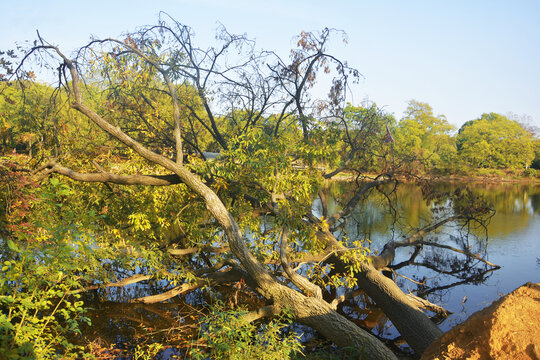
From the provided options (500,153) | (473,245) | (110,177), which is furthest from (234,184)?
(500,153)

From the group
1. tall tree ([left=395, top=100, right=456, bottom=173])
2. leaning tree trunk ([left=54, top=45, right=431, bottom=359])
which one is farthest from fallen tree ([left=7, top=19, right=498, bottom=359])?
tall tree ([left=395, top=100, right=456, bottom=173])

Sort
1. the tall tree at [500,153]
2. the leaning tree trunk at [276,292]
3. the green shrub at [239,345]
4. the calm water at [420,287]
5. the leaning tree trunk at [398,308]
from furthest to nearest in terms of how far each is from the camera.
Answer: the tall tree at [500,153], the calm water at [420,287], the leaning tree trunk at [398,308], the leaning tree trunk at [276,292], the green shrub at [239,345]

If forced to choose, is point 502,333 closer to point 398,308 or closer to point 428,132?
point 398,308

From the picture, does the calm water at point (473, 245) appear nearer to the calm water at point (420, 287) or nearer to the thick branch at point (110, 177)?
the calm water at point (420, 287)

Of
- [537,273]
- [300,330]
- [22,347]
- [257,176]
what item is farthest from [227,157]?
[537,273]

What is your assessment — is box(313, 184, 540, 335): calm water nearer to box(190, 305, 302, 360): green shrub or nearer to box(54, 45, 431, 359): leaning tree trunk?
box(54, 45, 431, 359): leaning tree trunk

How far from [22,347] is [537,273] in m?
11.8

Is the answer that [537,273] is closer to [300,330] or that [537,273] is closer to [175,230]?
[300,330]

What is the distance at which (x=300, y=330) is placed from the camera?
6824mm

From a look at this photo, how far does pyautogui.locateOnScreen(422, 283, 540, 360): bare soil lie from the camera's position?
307cm

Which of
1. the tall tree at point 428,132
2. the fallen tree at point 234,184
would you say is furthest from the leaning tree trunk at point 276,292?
the tall tree at point 428,132

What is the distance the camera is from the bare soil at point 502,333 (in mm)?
3068

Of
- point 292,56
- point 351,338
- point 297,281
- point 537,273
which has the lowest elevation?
point 537,273

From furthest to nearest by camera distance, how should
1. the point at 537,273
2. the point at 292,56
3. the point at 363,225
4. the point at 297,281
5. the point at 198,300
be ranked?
the point at 363,225, the point at 537,273, the point at 292,56, the point at 198,300, the point at 297,281
